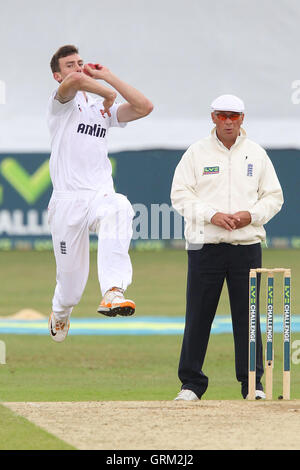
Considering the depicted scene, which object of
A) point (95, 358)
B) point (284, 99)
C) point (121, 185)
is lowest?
point (95, 358)

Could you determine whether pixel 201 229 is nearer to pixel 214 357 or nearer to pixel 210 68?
pixel 214 357

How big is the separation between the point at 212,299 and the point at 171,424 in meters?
1.38

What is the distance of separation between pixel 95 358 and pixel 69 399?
242 centimetres

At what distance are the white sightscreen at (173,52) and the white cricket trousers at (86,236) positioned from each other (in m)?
21.3

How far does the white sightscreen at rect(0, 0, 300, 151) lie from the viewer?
29719mm

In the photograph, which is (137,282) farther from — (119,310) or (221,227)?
(119,310)

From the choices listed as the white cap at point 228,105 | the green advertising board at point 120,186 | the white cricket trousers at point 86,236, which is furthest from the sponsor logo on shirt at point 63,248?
the green advertising board at point 120,186

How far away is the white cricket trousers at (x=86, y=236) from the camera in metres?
7.12

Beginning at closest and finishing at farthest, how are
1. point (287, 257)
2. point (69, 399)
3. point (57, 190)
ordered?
point (57, 190) → point (69, 399) → point (287, 257)

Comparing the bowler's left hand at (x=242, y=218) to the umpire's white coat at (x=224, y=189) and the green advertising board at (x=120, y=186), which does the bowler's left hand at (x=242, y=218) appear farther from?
the green advertising board at (x=120, y=186)

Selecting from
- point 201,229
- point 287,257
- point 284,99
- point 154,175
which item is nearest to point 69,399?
point 201,229

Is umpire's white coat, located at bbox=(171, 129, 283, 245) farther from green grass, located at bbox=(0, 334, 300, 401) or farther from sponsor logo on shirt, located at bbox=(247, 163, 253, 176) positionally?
green grass, located at bbox=(0, 334, 300, 401)

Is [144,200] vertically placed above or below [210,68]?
below

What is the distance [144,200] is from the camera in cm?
2294
